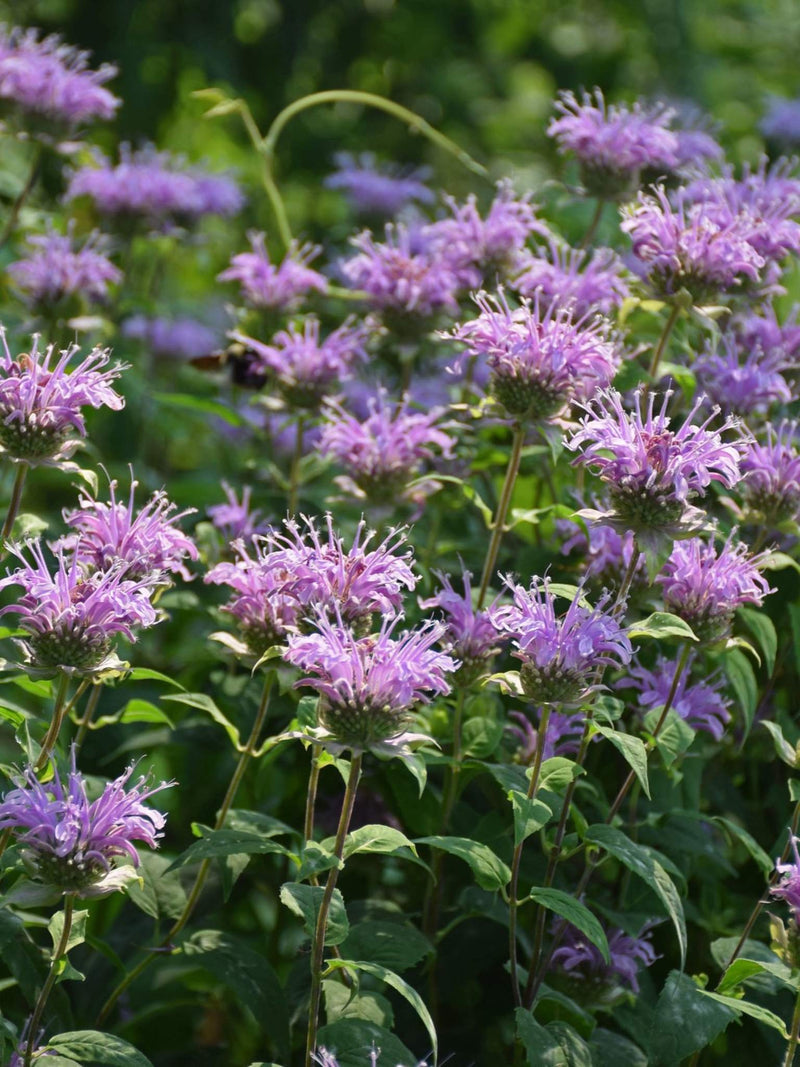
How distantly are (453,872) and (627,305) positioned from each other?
86 centimetres

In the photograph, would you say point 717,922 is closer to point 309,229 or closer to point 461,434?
point 461,434

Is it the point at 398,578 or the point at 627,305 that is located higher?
the point at 627,305

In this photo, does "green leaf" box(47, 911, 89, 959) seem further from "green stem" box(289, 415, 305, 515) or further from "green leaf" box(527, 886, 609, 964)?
"green stem" box(289, 415, 305, 515)

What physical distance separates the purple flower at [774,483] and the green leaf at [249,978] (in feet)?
2.91

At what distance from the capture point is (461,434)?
2.19 m

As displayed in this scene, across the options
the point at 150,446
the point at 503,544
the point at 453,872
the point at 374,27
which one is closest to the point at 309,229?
the point at 374,27

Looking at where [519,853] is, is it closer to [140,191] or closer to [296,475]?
[296,475]

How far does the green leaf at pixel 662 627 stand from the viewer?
1.45m

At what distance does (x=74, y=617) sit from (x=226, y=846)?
0.30 metres

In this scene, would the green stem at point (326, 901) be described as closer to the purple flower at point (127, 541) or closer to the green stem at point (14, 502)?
the purple flower at point (127, 541)

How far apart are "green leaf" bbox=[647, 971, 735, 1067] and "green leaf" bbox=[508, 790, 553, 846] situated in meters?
0.26

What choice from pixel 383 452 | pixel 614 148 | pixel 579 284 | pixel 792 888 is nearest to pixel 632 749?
pixel 792 888

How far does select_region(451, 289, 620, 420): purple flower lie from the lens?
5.65 feet

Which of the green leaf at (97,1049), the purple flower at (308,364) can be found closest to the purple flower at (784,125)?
the purple flower at (308,364)
